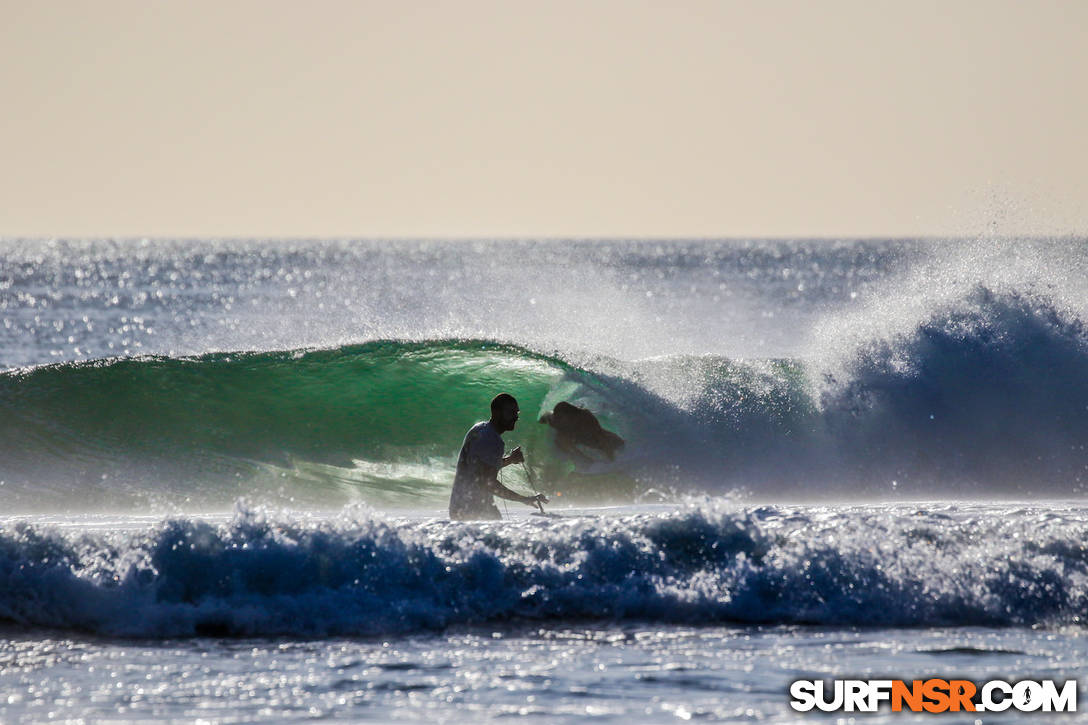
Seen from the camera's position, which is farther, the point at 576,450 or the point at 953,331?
the point at 953,331

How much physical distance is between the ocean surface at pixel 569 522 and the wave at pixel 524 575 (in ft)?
0.07

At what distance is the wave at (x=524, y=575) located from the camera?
7.54m

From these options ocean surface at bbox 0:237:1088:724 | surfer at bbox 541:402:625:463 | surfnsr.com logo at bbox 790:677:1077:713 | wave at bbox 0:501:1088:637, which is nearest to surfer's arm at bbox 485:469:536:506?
ocean surface at bbox 0:237:1088:724

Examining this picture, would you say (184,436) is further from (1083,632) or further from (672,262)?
(672,262)

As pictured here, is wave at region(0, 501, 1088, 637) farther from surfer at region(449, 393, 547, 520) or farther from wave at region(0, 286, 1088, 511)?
wave at region(0, 286, 1088, 511)

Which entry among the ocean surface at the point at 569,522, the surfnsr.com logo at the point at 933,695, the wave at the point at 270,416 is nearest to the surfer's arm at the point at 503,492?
the ocean surface at the point at 569,522

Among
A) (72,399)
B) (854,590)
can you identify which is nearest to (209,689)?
(854,590)

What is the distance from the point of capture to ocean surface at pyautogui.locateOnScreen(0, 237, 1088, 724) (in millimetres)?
6395

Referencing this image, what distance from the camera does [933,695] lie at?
5.92 m

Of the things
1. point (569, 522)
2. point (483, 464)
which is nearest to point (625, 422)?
point (483, 464)

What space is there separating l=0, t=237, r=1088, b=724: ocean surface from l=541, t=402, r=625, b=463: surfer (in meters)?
0.17

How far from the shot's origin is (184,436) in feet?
47.5

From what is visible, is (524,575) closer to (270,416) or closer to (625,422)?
(625,422)

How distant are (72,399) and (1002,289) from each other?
39.3ft
